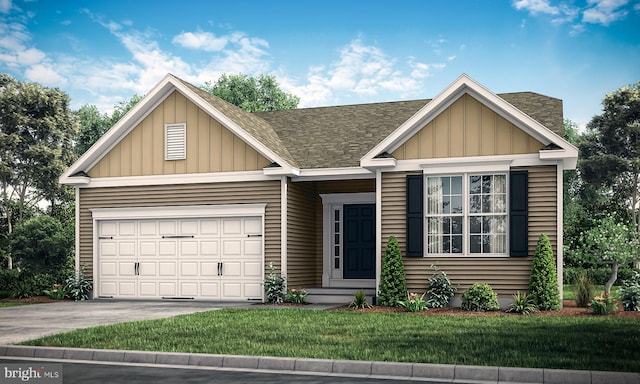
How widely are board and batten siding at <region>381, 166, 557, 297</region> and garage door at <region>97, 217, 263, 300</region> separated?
392 cm

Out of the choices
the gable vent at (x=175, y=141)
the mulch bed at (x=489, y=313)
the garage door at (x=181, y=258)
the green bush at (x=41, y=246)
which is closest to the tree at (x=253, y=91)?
the green bush at (x=41, y=246)

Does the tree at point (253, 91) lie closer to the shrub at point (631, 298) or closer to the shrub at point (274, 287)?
the shrub at point (274, 287)

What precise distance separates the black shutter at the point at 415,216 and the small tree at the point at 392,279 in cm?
43

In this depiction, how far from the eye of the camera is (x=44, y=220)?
27.6 metres

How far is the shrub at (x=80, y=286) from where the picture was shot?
22.4m

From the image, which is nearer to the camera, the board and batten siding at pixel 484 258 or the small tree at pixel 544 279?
the small tree at pixel 544 279

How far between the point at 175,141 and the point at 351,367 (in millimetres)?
13310

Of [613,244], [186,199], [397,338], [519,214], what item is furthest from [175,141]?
[613,244]

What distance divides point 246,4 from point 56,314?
2660cm

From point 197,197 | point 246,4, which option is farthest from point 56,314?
point 246,4

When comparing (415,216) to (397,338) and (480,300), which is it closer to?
(480,300)

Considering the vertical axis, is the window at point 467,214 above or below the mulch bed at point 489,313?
above

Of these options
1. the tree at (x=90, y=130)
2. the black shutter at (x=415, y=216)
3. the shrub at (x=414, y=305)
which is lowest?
the shrub at (x=414, y=305)

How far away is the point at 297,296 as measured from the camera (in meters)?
20.2
